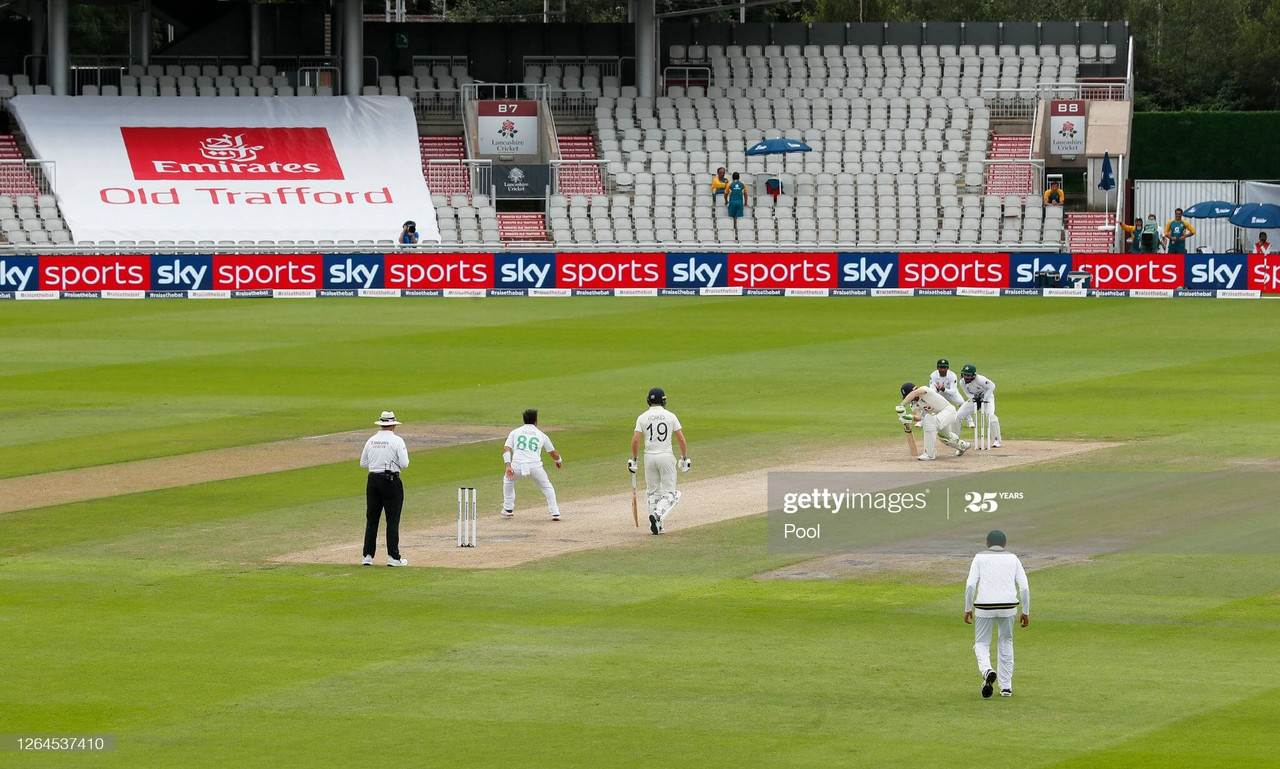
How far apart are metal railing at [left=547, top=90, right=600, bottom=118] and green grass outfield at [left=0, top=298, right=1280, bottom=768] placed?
29.9 metres

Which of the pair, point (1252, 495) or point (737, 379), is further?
point (737, 379)

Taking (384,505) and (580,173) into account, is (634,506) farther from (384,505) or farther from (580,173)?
(580,173)

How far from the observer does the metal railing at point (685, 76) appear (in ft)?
223

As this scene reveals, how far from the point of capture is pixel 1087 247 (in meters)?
57.9

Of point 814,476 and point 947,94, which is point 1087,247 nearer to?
point 947,94

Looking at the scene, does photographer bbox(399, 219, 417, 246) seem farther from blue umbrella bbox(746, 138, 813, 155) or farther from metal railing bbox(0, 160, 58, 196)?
blue umbrella bbox(746, 138, 813, 155)

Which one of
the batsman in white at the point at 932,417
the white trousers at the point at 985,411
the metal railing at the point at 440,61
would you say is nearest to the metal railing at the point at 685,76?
the metal railing at the point at 440,61

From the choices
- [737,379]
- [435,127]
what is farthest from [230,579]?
[435,127]

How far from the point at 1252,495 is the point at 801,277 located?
29.3m

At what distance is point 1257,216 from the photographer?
196 feet

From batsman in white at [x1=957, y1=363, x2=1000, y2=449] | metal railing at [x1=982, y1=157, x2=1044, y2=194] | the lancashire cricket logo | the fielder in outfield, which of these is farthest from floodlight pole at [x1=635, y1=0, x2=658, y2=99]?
the fielder in outfield

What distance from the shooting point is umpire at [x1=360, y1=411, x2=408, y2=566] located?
2091 cm

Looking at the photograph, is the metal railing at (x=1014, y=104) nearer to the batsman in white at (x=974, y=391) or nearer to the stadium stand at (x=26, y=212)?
the stadium stand at (x=26, y=212)

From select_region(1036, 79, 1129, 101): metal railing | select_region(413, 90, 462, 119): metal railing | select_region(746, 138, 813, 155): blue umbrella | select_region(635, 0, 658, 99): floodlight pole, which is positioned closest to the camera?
select_region(746, 138, 813, 155): blue umbrella
